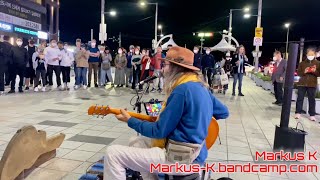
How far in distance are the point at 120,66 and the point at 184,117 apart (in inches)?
448

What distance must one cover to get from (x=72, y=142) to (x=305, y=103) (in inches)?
278

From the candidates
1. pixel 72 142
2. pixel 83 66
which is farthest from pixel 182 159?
pixel 83 66

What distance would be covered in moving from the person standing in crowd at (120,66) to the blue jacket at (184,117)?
11243mm

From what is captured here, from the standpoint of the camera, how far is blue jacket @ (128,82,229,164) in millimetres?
2281

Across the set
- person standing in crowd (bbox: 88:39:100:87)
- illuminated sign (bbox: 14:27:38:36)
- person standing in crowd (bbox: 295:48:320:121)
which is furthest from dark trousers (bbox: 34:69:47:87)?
person standing in crowd (bbox: 295:48:320:121)

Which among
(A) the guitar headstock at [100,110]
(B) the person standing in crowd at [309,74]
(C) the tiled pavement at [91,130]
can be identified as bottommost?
(C) the tiled pavement at [91,130]

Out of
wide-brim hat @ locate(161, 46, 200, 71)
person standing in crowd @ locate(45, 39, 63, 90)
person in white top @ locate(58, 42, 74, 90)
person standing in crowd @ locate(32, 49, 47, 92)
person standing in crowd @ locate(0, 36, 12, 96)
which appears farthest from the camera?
person in white top @ locate(58, 42, 74, 90)

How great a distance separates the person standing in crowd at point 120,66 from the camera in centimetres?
1348

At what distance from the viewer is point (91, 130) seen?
18.8 ft

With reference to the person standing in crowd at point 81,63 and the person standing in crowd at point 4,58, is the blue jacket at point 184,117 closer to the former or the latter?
the person standing in crowd at point 4,58

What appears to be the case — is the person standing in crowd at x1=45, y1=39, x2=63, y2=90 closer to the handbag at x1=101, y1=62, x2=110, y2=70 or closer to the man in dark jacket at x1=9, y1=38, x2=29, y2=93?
the man in dark jacket at x1=9, y1=38, x2=29, y2=93

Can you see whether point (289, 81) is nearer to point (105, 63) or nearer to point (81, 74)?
point (81, 74)

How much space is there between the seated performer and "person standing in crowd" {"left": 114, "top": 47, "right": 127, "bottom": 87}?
36.3 feet

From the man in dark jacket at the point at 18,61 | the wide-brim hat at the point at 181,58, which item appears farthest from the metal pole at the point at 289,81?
the man in dark jacket at the point at 18,61
